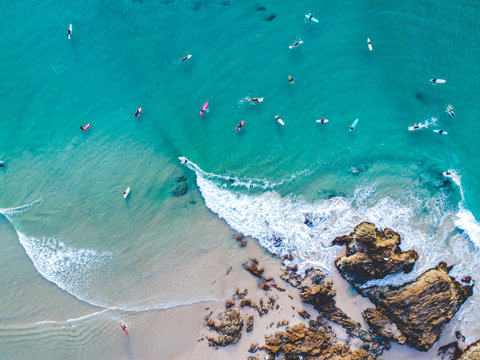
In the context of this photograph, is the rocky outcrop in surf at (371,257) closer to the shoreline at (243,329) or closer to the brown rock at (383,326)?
the shoreline at (243,329)

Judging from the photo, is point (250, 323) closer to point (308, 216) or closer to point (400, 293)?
point (308, 216)

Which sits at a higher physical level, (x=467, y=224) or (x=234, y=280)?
(x=467, y=224)

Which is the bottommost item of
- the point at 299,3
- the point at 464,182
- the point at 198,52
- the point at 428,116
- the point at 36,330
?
the point at 36,330

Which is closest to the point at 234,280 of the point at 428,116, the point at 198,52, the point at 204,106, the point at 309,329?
the point at 309,329

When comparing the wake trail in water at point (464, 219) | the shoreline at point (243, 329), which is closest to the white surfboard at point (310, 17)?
the wake trail in water at point (464, 219)

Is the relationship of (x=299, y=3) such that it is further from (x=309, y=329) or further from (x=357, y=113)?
(x=309, y=329)

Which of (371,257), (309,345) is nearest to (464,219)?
(371,257)

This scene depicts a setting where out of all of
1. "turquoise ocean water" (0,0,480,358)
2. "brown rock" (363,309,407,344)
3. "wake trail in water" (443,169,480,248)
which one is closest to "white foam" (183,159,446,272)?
"turquoise ocean water" (0,0,480,358)
